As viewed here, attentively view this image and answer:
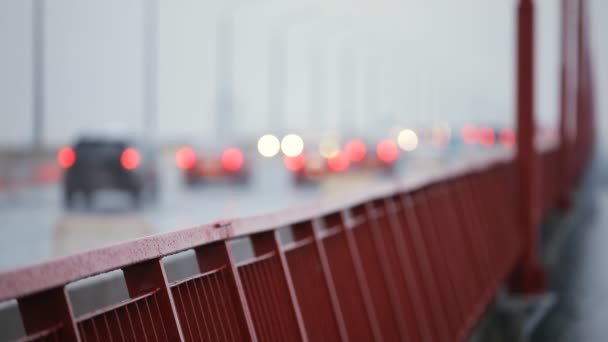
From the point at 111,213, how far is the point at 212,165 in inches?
527

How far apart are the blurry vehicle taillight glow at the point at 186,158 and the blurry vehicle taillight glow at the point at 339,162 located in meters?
9.33

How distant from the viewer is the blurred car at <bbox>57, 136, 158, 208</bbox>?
94.5 ft

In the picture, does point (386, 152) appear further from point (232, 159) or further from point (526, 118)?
point (526, 118)

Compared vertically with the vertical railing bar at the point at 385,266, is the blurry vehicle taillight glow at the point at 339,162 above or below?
below

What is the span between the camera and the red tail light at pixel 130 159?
30.1m

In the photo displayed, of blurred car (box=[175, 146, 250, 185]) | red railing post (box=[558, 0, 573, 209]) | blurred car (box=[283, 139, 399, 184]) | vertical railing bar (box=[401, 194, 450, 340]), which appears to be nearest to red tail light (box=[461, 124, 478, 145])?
blurred car (box=[283, 139, 399, 184])

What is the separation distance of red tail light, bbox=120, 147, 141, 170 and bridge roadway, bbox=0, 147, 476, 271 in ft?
3.31

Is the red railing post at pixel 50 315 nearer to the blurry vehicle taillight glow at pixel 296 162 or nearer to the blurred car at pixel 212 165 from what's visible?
the blurred car at pixel 212 165

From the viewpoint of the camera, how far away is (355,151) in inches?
2172

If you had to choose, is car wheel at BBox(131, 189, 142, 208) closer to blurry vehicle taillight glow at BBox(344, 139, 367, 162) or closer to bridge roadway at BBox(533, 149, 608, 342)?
bridge roadway at BBox(533, 149, 608, 342)

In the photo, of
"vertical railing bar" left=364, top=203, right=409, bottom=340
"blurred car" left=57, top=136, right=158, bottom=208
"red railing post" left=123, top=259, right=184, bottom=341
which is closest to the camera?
"red railing post" left=123, top=259, right=184, bottom=341

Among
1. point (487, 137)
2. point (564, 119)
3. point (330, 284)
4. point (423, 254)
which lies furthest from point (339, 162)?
point (487, 137)

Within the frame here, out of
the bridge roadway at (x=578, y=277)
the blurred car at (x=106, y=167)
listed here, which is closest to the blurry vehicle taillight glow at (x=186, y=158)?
the blurred car at (x=106, y=167)

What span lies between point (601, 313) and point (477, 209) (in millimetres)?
1760
